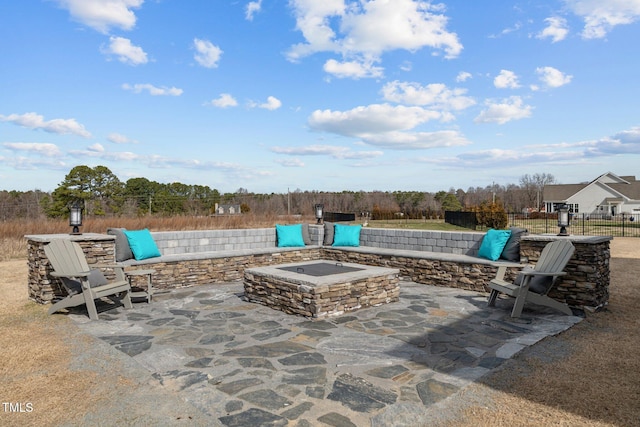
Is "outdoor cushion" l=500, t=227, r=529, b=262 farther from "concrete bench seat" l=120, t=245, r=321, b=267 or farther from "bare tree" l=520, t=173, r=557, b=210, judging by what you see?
"bare tree" l=520, t=173, r=557, b=210

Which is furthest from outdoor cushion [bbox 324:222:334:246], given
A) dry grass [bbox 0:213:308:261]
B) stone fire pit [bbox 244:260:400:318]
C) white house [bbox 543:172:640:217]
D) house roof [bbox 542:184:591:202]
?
house roof [bbox 542:184:591:202]

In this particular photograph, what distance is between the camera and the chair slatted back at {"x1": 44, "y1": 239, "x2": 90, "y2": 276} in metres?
4.72

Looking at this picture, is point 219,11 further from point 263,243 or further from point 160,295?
point 160,295

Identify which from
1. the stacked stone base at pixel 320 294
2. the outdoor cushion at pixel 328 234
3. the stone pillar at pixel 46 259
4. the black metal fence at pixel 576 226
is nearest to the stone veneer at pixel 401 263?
the stone pillar at pixel 46 259

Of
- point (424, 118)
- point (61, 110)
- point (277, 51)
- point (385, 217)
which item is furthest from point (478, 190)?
point (61, 110)

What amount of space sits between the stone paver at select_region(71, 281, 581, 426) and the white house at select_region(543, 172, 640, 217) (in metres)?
35.4

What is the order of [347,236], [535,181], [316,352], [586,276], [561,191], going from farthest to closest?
[535,181] → [561,191] → [347,236] → [586,276] → [316,352]

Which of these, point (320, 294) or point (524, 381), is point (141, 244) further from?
point (524, 381)

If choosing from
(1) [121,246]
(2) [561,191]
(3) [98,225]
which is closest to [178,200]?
(3) [98,225]

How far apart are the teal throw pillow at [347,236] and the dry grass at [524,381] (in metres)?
4.59

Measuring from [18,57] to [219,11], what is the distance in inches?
160

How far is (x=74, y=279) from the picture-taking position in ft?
16.3

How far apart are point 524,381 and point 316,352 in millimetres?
1617

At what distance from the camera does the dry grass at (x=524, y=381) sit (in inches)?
92.0
